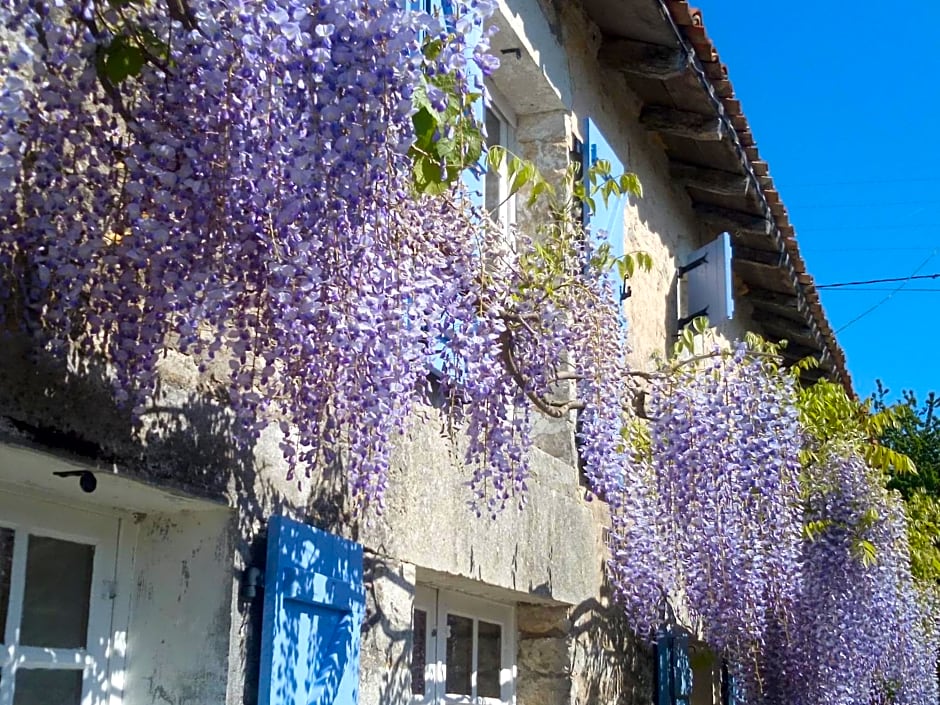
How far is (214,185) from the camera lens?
1.96 meters

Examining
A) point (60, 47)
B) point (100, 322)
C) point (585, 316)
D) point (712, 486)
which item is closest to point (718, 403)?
point (712, 486)

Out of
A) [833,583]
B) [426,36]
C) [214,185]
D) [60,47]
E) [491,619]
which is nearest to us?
[60,47]

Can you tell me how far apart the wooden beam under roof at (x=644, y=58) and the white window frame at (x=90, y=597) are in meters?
3.40

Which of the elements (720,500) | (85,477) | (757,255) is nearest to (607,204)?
(720,500)

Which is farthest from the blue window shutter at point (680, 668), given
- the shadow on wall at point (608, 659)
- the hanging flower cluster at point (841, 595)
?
the hanging flower cluster at point (841, 595)

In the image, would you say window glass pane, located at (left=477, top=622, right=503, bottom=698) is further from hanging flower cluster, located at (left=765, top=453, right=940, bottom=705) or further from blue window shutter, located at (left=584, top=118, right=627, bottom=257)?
hanging flower cluster, located at (left=765, top=453, right=940, bottom=705)

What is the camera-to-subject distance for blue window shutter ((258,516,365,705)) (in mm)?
2662

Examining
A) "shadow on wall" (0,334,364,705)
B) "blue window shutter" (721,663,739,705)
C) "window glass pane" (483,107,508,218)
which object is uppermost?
"window glass pane" (483,107,508,218)

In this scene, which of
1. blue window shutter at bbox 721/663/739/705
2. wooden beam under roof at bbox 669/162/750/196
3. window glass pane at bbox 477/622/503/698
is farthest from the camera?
blue window shutter at bbox 721/663/739/705

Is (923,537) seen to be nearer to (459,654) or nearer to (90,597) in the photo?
(459,654)

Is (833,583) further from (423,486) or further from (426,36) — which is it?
(426,36)

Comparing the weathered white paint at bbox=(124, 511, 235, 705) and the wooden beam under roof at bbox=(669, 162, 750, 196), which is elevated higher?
the wooden beam under roof at bbox=(669, 162, 750, 196)

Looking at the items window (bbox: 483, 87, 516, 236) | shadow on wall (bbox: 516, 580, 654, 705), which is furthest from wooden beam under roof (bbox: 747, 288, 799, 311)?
shadow on wall (bbox: 516, 580, 654, 705)

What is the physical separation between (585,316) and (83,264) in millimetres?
1893
